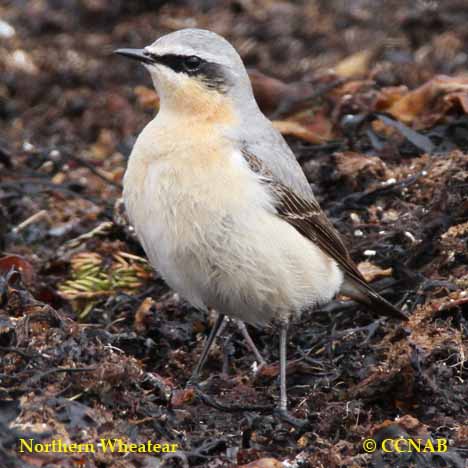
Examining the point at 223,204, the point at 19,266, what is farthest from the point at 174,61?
the point at 19,266

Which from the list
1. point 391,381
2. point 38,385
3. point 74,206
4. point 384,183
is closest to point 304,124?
point 384,183

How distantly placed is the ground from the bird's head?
1.53m

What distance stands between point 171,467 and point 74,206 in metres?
3.84

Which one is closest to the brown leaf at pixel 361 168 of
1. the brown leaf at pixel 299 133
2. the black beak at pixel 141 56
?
the brown leaf at pixel 299 133

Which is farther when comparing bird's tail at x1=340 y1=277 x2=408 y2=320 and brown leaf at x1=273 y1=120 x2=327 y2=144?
brown leaf at x1=273 y1=120 x2=327 y2=144

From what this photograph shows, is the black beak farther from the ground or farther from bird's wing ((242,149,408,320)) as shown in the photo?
the ground

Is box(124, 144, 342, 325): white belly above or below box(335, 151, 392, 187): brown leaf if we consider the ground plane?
above

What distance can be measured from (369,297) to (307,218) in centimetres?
72

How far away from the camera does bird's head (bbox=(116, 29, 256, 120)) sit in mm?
5902

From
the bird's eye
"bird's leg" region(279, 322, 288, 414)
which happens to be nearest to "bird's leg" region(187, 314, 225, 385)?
"bird's leg" region(279, 322, 288, 414)

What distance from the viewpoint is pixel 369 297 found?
6.41 m

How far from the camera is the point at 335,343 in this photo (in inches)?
251

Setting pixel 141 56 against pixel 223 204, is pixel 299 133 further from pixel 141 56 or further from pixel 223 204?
pixel 223 204

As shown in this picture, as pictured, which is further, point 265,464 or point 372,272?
point 372,272
